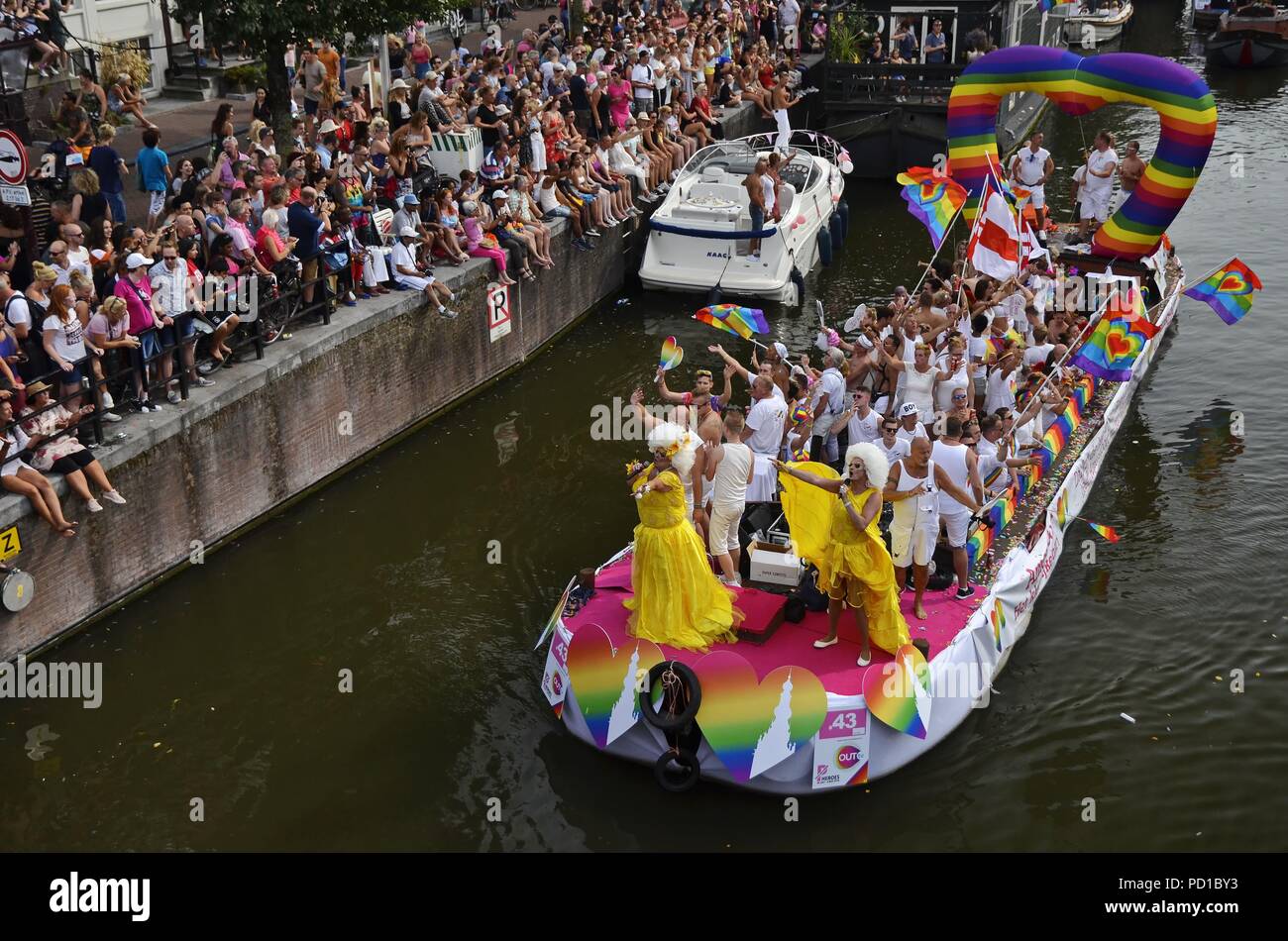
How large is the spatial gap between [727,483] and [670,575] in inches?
46.5

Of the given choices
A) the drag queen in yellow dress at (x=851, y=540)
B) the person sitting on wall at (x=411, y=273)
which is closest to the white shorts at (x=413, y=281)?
the person sitting on wall at (x=411, y=273)

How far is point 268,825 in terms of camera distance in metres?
9.91

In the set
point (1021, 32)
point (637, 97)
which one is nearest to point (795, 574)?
point (637, 97)

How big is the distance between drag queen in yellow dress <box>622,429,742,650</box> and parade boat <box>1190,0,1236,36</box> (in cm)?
3656

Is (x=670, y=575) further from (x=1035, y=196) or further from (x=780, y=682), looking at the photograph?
(x=1035, y=196)

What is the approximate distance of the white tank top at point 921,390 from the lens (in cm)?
1252

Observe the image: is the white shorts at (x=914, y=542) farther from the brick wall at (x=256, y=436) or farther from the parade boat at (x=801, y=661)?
the brick wall at (x=256, y=436)

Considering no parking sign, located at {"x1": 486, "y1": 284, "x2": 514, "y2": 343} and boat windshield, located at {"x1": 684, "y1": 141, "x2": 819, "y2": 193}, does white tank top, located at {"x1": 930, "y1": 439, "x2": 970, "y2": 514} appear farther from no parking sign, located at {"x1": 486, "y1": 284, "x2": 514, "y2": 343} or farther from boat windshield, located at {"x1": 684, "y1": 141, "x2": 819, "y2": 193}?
boat windshield, located at {"x1": 684, "y1": 141, "x2": 819, "y2": 193}

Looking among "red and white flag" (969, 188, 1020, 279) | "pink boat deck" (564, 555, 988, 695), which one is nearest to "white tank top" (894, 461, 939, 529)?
"pink boat deck" (564, 555, 988, 695)

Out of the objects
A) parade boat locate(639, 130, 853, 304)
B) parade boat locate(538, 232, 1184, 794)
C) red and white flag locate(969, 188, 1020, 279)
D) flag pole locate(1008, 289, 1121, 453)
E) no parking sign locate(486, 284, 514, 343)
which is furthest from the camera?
parade boat locate(639, 130, 853, 304)

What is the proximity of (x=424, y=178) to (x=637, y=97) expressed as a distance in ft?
24.6

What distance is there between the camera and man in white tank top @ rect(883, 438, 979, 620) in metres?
10.4

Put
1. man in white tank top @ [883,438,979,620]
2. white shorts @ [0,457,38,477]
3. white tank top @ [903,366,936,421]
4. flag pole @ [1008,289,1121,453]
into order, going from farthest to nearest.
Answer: flag pole @ [1008,289,1121,453] → white tank top @ [903,366,936,421] → white shorts @ [0,457,38,477] → man in white tank top @ [883,438,979,620]

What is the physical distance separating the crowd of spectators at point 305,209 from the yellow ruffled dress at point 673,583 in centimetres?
472
